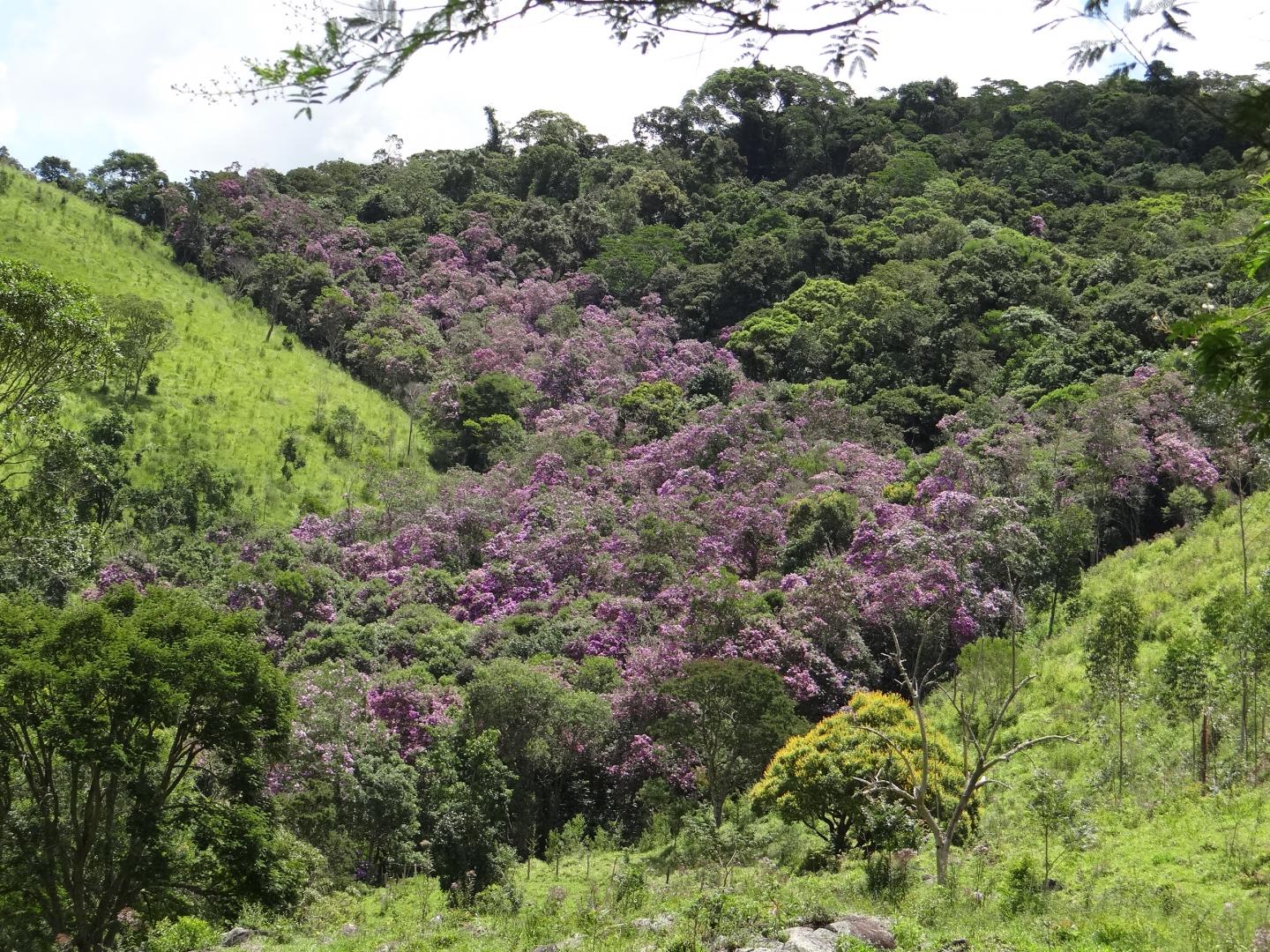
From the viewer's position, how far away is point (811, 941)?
8141 mm

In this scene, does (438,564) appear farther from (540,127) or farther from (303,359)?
(540,127)

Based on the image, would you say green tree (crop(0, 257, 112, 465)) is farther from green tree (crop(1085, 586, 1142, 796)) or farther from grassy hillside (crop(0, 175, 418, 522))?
grassy hillside (crop(0, 175, 418, 522))

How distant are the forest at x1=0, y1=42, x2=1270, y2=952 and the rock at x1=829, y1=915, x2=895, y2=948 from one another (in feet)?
0.55

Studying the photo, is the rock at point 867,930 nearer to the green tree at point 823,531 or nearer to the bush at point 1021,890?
the bush at point 1021,890

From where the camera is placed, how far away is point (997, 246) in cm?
4300

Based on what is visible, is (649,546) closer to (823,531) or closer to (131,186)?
(823,531)

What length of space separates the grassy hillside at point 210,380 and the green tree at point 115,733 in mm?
18322

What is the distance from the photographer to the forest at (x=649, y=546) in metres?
12.0

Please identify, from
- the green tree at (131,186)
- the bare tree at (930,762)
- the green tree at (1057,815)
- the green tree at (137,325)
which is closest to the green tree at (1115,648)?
the bare tree at (930,762)

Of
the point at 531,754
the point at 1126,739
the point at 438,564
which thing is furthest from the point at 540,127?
the point at 1126,739

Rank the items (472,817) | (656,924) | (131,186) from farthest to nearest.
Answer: (131,186) → (472,817) → (656,924)

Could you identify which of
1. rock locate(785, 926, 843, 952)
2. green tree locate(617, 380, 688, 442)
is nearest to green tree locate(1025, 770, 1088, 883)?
rock locate(785, 926, 843, 952)

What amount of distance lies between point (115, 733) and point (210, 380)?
87.4 ft

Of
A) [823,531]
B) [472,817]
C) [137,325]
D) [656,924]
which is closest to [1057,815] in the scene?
[656,924]
